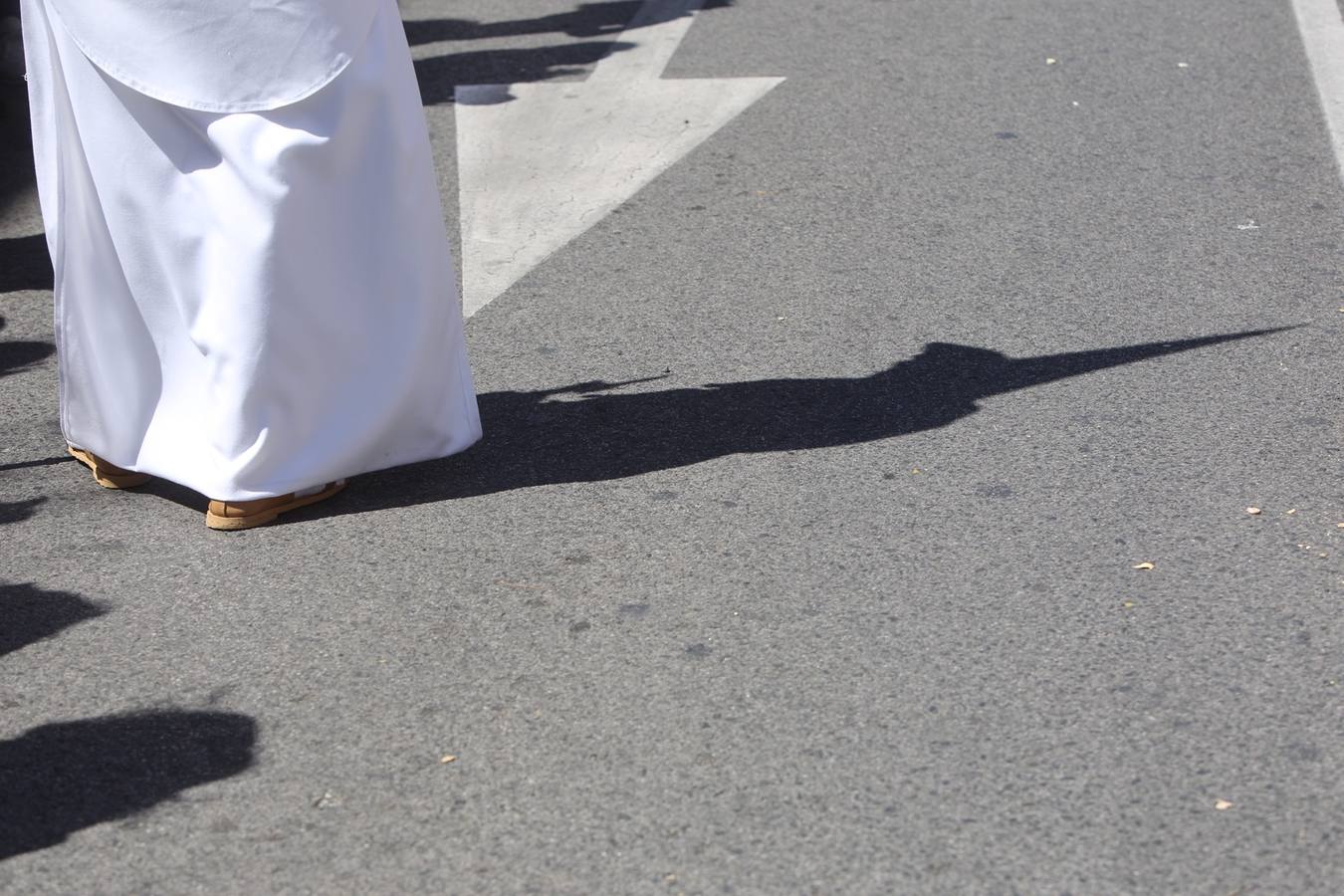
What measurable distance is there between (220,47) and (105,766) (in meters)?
1.61

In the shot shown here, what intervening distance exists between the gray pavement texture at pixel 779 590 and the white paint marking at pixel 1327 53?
701 mm

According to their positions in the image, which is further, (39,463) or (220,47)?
(39,463)

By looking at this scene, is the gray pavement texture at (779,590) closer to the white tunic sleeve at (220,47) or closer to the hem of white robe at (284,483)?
the hem of white robe at (284,483)

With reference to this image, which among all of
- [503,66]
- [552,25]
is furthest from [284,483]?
[552,25]

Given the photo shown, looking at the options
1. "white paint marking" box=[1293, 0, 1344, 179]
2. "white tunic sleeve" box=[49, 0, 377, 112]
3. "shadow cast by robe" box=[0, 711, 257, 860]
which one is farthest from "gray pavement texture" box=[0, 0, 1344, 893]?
"white tunic sleeve" box=[49, 0, 377, 112]

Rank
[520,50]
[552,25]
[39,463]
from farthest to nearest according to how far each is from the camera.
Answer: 1. [552,25]
2. [520,50]
3. [39,463]

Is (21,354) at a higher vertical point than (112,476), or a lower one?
lower

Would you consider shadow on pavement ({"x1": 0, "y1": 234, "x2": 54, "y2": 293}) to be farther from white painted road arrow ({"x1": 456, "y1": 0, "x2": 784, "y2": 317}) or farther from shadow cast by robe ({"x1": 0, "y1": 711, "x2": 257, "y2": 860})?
shadow cast by robe ({"x1": 0, "y1": 711, "x2": 257, "y2": 860})

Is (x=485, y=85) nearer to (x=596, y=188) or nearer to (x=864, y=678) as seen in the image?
(x=596, y=188)

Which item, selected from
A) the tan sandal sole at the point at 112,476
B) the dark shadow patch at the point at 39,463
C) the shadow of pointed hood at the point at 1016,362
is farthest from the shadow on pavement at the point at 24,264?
the shadow of pointed hood at the point at 1016,362

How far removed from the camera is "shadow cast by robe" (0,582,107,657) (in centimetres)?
360

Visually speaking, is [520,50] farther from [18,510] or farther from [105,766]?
[105,766]

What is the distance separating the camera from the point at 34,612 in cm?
370

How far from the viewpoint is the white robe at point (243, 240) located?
362cm
